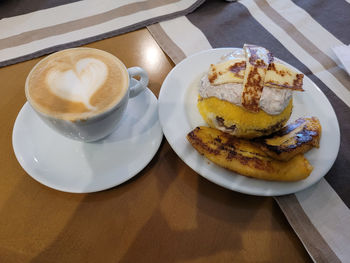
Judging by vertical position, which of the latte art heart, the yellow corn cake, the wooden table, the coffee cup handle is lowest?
the wooden table

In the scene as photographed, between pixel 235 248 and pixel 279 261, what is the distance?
0.30ft

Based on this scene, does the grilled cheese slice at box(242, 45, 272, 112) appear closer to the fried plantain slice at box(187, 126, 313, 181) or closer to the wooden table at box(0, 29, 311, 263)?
the fried plantain slice at box(187, 126, 313, 181)

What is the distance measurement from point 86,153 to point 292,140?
1.57ft

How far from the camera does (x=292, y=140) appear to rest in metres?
0.56

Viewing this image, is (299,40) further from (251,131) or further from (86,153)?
(86,153)

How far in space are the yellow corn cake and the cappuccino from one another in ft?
0.71

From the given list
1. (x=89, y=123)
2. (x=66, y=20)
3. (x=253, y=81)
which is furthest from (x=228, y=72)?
(x=66, y=20)

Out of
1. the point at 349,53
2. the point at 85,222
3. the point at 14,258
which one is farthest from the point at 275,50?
the point at 14,258

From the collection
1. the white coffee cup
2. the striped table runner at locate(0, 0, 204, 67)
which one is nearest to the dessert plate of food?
the white coffee cup

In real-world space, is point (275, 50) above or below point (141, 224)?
above

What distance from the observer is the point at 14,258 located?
1.62ft

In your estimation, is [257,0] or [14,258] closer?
[14,258]

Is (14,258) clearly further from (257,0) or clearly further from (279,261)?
(257,0)

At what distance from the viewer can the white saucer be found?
0.55m
